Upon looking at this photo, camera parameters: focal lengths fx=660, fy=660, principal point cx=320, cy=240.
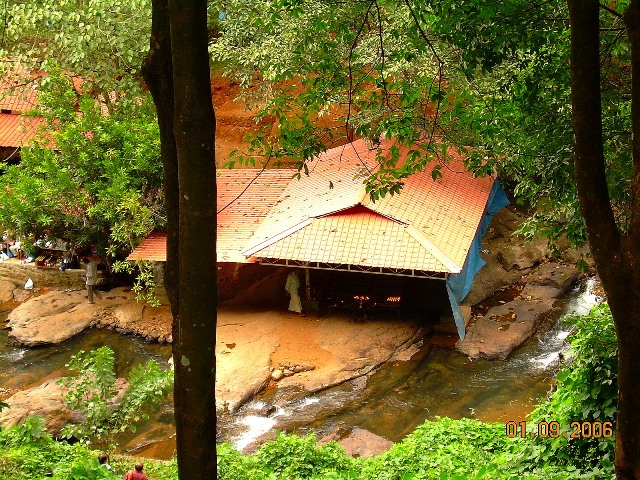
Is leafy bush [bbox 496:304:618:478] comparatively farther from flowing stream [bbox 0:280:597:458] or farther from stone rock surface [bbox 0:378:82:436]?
stone rock surface [bbox 0:378:82:436]

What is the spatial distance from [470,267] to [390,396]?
3682 mm

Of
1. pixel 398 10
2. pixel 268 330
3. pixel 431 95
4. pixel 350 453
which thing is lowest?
pixel 350 453

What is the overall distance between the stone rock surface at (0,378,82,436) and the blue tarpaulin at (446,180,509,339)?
22.6ft

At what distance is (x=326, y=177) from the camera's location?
15.6 metres

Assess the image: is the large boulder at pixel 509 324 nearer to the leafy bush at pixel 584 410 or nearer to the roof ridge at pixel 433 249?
the roof ridge at pixel 433 249

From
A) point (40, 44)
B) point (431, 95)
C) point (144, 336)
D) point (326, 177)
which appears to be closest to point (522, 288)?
point (326, 177)

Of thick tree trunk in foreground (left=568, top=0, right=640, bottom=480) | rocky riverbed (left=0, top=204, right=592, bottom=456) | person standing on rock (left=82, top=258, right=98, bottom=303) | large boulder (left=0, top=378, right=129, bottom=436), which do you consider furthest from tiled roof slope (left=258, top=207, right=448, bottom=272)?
thick tree trunk in foreground (left=568, top=0, right=640, bottom=480)

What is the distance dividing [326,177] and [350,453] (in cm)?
744

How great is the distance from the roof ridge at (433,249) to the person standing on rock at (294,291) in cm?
271

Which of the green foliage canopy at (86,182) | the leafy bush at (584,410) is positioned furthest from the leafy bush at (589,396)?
the green foliage canopy at (86,182)

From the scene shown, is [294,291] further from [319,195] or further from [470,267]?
[470,267]

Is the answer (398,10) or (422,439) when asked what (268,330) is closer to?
(422,439)

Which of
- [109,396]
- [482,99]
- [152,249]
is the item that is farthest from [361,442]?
[152,249]

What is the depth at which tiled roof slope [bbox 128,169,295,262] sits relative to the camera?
44.8 ft
